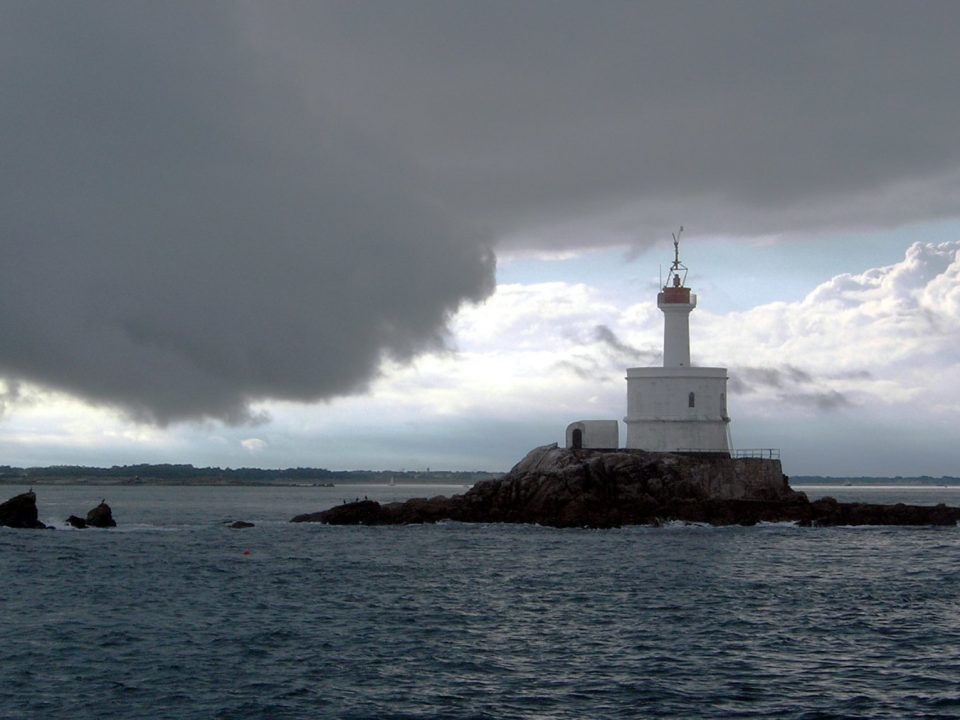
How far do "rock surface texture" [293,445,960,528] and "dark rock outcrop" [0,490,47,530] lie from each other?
2393 centimetres

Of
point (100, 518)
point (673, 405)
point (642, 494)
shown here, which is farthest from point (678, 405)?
point (100, 518)

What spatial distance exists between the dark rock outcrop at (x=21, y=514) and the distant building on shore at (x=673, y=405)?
34560mm

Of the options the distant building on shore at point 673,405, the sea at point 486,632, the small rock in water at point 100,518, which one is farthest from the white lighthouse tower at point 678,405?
the small rock in water at point 100,518

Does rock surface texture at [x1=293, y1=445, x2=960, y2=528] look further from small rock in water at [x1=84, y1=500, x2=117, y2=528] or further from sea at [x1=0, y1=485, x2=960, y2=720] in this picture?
small rock in water at [x1=84, y1=500, x2=117, y2=528]

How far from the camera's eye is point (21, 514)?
231ft

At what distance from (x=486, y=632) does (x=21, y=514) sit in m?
50.3

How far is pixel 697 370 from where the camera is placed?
2694 inches

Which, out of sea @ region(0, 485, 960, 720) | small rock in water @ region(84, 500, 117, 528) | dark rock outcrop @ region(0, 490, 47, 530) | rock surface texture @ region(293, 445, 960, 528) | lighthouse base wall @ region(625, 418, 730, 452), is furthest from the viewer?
small rock in water @ region(84, 500, 117, 528)

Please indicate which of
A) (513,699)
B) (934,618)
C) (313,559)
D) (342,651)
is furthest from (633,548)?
(513,699)

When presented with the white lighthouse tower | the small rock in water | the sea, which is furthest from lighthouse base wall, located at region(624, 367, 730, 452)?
the small rock in water

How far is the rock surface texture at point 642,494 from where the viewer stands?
6322 centimetres

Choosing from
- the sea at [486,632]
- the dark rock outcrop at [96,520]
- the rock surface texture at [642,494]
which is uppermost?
the rock surface texture at [642,494]

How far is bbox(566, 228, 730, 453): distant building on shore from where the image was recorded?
225 ft

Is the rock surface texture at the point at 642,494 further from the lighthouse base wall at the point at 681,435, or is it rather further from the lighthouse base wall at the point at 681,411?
the lighthouse base wall at the point at 681,411
